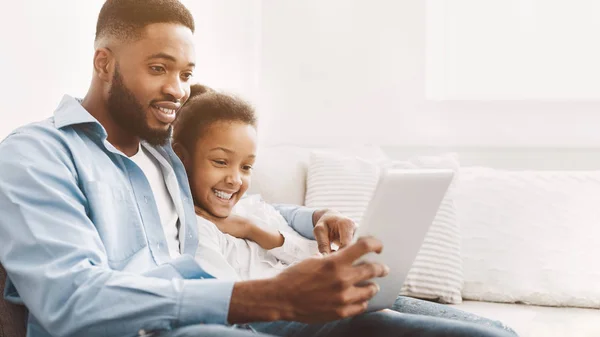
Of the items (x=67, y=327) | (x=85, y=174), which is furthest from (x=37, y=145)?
(x=67, y=327)

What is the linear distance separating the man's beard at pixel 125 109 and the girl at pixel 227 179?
7.9 inches

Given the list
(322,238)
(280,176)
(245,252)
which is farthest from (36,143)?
(280,176)

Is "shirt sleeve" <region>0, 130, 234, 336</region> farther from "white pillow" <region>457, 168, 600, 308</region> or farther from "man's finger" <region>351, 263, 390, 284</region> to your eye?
"white pillow" <region>457, 168, 600, 308</region>

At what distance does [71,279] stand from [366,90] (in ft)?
6.37

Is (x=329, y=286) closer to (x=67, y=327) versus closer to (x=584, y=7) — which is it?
(x=67, y=327)

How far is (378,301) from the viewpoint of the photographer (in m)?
1.14

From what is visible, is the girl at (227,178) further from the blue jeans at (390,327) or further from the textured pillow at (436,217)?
the textured pillow at (436,217)

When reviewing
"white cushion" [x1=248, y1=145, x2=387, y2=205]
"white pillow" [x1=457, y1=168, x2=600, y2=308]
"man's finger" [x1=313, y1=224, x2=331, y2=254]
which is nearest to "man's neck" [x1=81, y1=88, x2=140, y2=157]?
"man's finger" [x1=313, y1=224, x2=331, y2=254]

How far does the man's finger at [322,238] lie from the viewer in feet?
5.06

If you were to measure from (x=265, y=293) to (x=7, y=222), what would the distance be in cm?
41

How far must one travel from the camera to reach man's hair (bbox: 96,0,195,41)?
4.41 ft

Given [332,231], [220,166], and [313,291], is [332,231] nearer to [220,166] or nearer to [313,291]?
[220,166]

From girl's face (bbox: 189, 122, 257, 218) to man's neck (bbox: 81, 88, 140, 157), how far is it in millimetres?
182

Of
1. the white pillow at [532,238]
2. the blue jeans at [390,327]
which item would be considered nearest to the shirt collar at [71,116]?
the blue jeans at [390,327]
